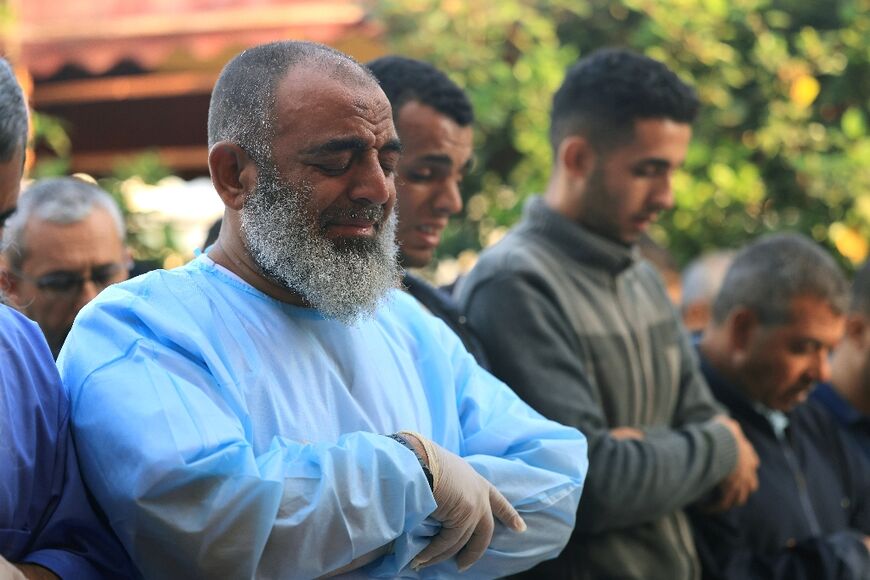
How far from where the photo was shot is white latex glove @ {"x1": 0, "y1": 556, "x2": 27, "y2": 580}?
6.74ft

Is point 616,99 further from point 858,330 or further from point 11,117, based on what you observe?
point 11,117

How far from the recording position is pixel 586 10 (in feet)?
22.2

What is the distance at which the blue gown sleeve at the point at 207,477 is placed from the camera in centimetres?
215

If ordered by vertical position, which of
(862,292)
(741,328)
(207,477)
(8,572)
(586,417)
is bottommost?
(862,292)

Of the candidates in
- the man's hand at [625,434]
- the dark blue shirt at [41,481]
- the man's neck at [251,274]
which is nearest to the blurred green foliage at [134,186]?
the man's hand at [625,434]

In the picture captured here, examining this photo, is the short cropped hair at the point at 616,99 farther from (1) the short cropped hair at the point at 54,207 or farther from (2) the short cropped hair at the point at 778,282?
(1) the short cropped hair at the point at 54,207

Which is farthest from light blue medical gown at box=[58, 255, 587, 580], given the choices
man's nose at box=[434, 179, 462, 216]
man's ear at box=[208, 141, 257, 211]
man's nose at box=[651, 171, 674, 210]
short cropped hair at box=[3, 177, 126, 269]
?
man's nose at box=[651, 171, 674, 210]

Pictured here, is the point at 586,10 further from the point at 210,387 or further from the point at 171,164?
the point at 210,387

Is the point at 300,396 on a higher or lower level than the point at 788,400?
higher

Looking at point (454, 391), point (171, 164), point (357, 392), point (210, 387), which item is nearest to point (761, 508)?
point (454, 391)

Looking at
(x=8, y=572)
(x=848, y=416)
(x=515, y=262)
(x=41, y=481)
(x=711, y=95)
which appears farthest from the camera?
(x=711, y=95)

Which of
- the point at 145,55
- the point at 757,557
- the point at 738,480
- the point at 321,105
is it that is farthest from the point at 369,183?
the point at 145,55

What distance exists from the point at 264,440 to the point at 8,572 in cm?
50

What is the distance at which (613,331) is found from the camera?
3668 millimetres
